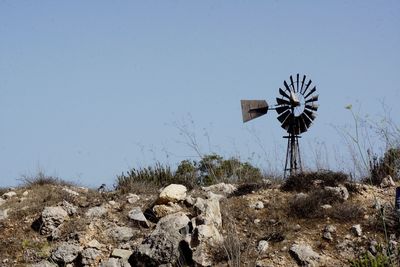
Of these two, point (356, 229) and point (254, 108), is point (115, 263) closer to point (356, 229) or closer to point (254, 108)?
point (356, 229)

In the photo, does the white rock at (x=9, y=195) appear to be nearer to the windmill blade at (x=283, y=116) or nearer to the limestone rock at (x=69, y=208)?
the limestone rock at (x=69, y=208)

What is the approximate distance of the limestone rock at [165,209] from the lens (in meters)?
10.7

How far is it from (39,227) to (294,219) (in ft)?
13.9

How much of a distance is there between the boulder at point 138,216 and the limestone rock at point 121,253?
808 mm

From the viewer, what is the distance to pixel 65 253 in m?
10.1

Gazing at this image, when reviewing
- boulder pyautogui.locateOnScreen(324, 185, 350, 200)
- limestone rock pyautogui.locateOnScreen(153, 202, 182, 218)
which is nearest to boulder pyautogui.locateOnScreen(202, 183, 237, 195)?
limestone rock pyautogui.locateOnScreen(153, 202, 182, 218)

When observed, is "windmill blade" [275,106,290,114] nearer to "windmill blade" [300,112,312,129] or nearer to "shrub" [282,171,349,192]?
"windmill blade" [300,112,312,129]

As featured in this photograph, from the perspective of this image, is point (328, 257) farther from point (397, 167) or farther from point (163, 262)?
point (397, 167)

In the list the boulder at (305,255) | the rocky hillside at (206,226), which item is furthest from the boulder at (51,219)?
the boulder at (305,255)

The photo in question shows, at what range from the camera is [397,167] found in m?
11.9

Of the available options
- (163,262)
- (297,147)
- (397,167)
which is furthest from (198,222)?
(297,147)

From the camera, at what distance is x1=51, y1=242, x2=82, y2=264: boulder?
10031 millimetres

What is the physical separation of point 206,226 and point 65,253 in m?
2.32

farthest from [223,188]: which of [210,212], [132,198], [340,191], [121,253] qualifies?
[121,253]
